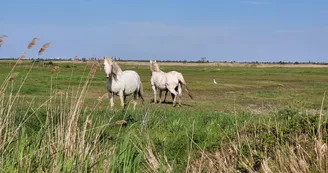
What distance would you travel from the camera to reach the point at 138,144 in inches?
285

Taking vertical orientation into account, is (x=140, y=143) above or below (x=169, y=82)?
above

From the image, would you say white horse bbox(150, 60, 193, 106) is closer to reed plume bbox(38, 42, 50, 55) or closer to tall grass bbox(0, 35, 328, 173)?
tall grass bbox(0, 35, 328, 173)

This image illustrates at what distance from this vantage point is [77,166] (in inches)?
203

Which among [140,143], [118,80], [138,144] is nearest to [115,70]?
[118,80]

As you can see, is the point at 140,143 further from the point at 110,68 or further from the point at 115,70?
the point at 115,70

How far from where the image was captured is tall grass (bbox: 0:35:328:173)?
5.35 metres

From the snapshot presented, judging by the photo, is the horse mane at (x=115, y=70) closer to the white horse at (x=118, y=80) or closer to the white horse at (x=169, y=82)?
the white horse at (x=118, y=80)

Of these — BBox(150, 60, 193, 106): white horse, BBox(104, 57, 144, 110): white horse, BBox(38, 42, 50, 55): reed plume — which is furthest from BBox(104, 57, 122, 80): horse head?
BBox(38, 42, 50, 55): reed plume

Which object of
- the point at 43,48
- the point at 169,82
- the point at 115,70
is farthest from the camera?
the point at 169,82

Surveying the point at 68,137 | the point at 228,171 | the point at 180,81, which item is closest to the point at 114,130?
the point at 228,171

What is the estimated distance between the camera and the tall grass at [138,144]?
5.35 metres

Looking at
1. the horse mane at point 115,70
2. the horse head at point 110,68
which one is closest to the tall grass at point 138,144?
the horse head at point 110,68

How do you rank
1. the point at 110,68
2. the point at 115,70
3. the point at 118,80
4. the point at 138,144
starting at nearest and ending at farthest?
the point at 138,144 → the point at 110,68 → the point at 115,70 → the point at 118,80

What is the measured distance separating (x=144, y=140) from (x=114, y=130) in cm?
157
